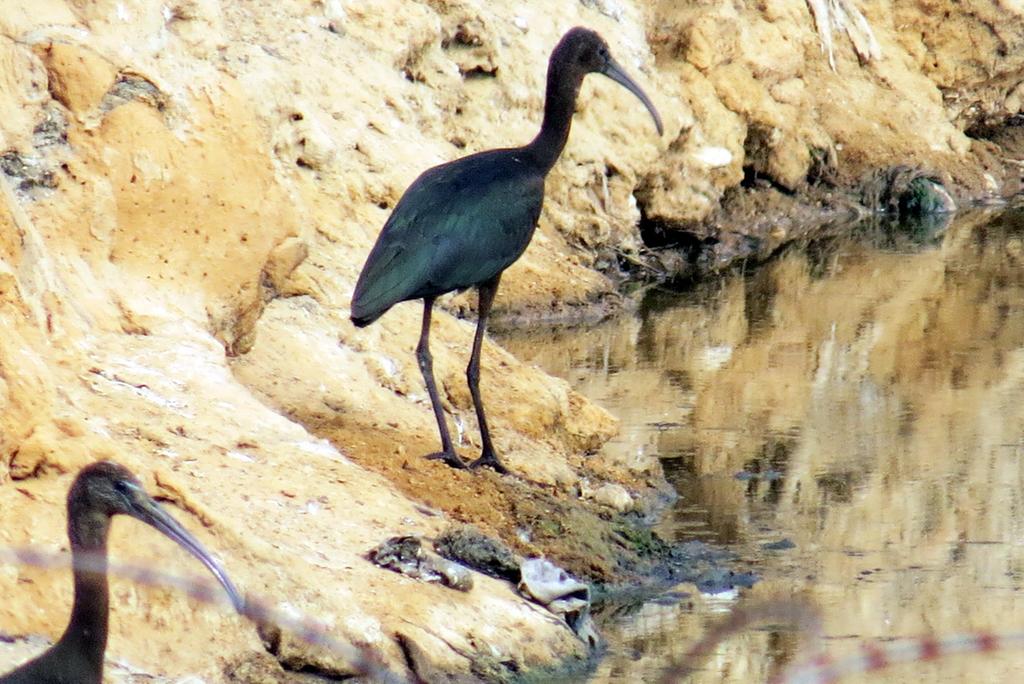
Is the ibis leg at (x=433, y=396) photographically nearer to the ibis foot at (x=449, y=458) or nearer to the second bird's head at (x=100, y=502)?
the ibis foot at (x=449, y=458)

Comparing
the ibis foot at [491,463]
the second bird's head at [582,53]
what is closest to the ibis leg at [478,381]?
the ibis foot at [491,463]

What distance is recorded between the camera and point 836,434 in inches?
407

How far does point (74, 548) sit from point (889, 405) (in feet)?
23.7

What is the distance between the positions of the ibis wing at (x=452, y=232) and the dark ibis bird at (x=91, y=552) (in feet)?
10.7

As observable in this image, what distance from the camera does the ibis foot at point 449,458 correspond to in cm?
810

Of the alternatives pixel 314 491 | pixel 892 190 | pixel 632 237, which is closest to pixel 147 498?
pixel 314 491

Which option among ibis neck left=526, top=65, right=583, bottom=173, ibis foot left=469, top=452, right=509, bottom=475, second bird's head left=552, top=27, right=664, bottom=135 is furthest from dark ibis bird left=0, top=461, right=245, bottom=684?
second bird's head left=552, top=27, right=664, bottom=135

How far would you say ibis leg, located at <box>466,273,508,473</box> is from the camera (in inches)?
327

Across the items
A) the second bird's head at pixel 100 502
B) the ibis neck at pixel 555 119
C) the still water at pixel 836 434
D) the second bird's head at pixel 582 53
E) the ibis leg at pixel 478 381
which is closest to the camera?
the second bird's head at pixel 100 502

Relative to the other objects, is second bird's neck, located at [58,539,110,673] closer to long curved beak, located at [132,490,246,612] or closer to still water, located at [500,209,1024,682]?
long curved beak, located at [132,490,246,612]

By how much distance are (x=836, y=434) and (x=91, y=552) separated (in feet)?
21.2

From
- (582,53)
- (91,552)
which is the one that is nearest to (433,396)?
(582,53)

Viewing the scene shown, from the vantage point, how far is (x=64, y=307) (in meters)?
6.73

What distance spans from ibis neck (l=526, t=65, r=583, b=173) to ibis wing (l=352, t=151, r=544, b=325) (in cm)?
19
